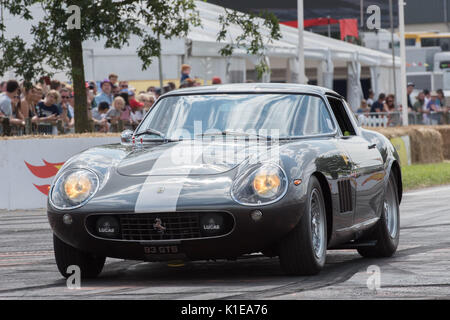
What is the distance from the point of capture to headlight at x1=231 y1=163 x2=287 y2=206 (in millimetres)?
6770

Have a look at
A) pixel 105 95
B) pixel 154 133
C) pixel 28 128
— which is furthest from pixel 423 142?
pixel 154 133

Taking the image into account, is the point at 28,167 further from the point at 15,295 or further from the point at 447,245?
the point at 15,295

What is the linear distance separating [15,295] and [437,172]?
1580 centimetres

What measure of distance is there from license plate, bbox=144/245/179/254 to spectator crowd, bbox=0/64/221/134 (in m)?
9.55

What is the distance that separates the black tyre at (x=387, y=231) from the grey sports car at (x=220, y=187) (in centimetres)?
35

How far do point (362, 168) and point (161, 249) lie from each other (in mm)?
2128

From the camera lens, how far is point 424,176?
20375 millimetres

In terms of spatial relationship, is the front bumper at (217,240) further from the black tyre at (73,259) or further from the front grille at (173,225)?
the black tyre at (73,259)

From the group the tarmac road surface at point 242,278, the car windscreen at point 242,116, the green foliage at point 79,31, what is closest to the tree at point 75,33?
the green foliage at point 79,31

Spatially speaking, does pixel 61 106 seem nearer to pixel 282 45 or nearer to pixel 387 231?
pixel 387 231

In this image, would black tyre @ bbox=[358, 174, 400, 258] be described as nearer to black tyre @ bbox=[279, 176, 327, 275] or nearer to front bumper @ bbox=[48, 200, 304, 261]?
black tyre @ bbox=[279, 176, 327, 275]
